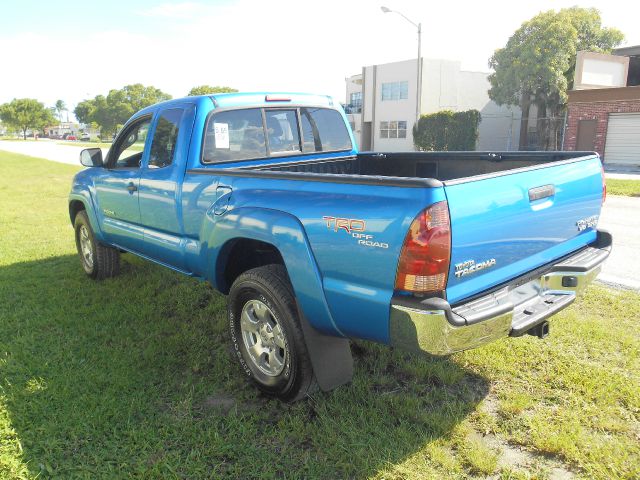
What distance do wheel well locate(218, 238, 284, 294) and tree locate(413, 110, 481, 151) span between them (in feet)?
109

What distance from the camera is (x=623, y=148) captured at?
26406 millimetres

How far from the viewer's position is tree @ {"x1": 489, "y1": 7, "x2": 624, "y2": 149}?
36500 mm

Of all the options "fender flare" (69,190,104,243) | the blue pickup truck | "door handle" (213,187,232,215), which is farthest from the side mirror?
"door handle" (213,187,232,215)

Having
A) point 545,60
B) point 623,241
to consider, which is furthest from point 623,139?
point 623,241

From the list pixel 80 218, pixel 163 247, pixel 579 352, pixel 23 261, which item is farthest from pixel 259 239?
pixel 23 261

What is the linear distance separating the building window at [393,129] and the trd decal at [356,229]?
42.9 m

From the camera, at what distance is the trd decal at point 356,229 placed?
2641 mm

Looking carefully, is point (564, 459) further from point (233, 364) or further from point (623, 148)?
point (623, 148)

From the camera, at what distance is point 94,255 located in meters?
5.97

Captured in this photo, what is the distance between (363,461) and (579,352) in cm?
213

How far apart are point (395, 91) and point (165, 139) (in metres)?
42.7

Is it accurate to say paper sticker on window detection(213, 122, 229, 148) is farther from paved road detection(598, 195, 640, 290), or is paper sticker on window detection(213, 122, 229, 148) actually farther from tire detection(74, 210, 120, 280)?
paved road detection(598, 195, 640, 290)

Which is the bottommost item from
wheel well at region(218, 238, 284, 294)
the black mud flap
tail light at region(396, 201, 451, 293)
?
the black mud flap

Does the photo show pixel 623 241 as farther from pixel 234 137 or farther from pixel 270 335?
pixel 270 335
